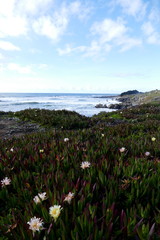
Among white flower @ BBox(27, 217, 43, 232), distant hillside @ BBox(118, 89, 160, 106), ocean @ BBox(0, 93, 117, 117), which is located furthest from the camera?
distant hillside @ BBox(118, 89, 160, 106)

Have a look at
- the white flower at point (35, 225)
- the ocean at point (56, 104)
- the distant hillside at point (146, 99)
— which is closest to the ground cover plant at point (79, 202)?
the white flower at point (35, 225)

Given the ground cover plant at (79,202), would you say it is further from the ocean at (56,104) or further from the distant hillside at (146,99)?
the distant hillside at (146,99)

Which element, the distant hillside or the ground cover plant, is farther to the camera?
the distant hillside

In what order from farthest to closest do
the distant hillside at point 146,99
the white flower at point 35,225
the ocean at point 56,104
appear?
the distant hillside at point 146,99 → the ocean at point 56,104 → the white flower at point 35,225

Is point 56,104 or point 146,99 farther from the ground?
point 146,99

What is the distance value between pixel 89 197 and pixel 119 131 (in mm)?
5840

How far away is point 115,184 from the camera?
255 cm

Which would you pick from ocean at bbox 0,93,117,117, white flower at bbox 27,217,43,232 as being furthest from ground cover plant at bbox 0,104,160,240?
ocean at bbox 0,93,117,117

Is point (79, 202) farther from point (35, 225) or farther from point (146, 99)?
point (146, 99)

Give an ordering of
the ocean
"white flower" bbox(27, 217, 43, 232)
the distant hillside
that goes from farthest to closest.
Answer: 1. the distant hillside
2. the ocean
3. "white flower" bbox(27, 217, 43, 232)

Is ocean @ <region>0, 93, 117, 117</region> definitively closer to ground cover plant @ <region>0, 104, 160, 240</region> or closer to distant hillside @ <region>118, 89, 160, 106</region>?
distant hillside @ <region>118, 89, 160, 106</region>

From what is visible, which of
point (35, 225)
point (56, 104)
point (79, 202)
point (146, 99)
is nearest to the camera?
point (35, 225)

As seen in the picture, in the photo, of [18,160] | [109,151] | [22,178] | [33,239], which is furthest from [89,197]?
[109,151]

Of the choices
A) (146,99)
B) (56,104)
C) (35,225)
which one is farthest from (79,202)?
(56,104)
